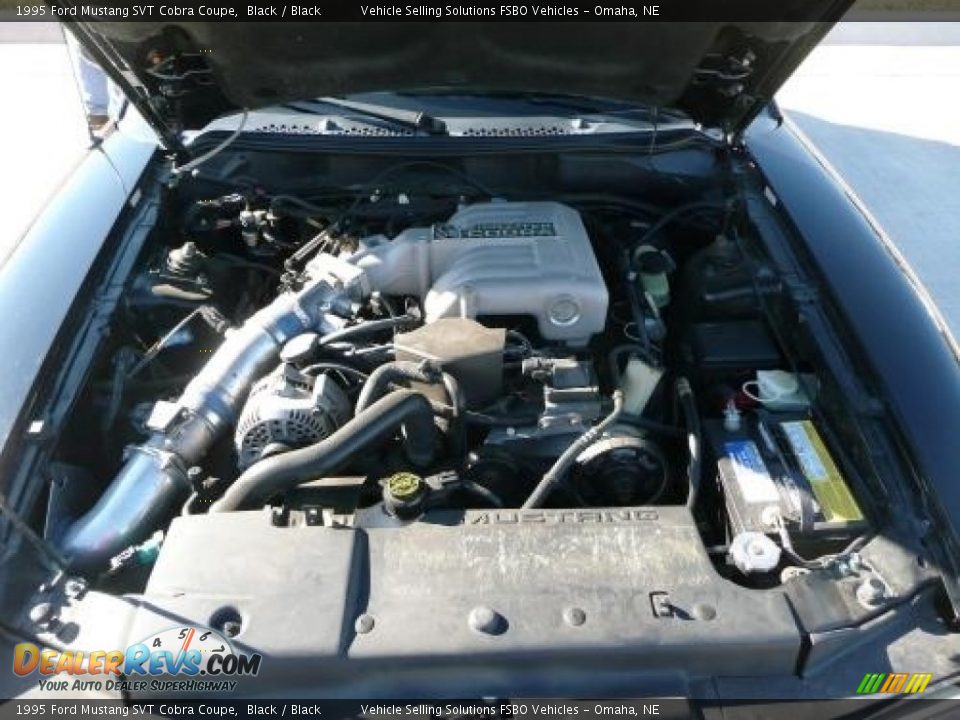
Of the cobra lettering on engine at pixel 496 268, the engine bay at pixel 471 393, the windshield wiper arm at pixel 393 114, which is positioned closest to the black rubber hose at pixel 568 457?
the engine bay at pixel 471 393

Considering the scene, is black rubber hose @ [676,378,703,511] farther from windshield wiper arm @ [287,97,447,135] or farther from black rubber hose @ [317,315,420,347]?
windshield wiper arm @ [287,97,447,135]

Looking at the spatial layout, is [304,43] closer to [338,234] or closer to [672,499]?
[338,234]

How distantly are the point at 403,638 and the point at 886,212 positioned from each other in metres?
3.30

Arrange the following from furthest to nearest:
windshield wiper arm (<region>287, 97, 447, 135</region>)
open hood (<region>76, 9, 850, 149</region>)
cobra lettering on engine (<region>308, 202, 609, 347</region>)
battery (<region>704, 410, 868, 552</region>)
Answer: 1. windshield wiper arm (<region>287, 97, 447, 135</region>)
2. cobra lettering on engine (<region>308, 202, 609, 347</region>)
3. open hood (<region>76, 9, 850, 149</region>)
4. battery (<region>704, 410, 868, 552</region>)

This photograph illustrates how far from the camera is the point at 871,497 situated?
4.11 ft

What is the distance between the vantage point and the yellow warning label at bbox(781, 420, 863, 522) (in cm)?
124

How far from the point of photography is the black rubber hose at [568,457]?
1.28m

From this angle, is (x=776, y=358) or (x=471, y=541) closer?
(x=471, y=541)

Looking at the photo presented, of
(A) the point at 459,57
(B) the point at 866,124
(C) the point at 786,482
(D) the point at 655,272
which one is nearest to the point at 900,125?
(B) the point at 866,124

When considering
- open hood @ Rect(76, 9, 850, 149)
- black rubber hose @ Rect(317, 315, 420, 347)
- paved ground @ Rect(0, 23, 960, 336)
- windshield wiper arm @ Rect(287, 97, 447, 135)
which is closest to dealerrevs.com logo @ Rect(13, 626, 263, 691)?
black rubber hose @ Rect(317, 315, 420, 347)

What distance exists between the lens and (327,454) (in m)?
1.23

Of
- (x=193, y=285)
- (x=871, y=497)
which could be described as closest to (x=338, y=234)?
(x=193, y=285)

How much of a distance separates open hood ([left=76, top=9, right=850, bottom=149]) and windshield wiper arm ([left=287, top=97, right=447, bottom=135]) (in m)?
0.37

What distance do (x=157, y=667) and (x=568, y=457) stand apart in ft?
2.22
